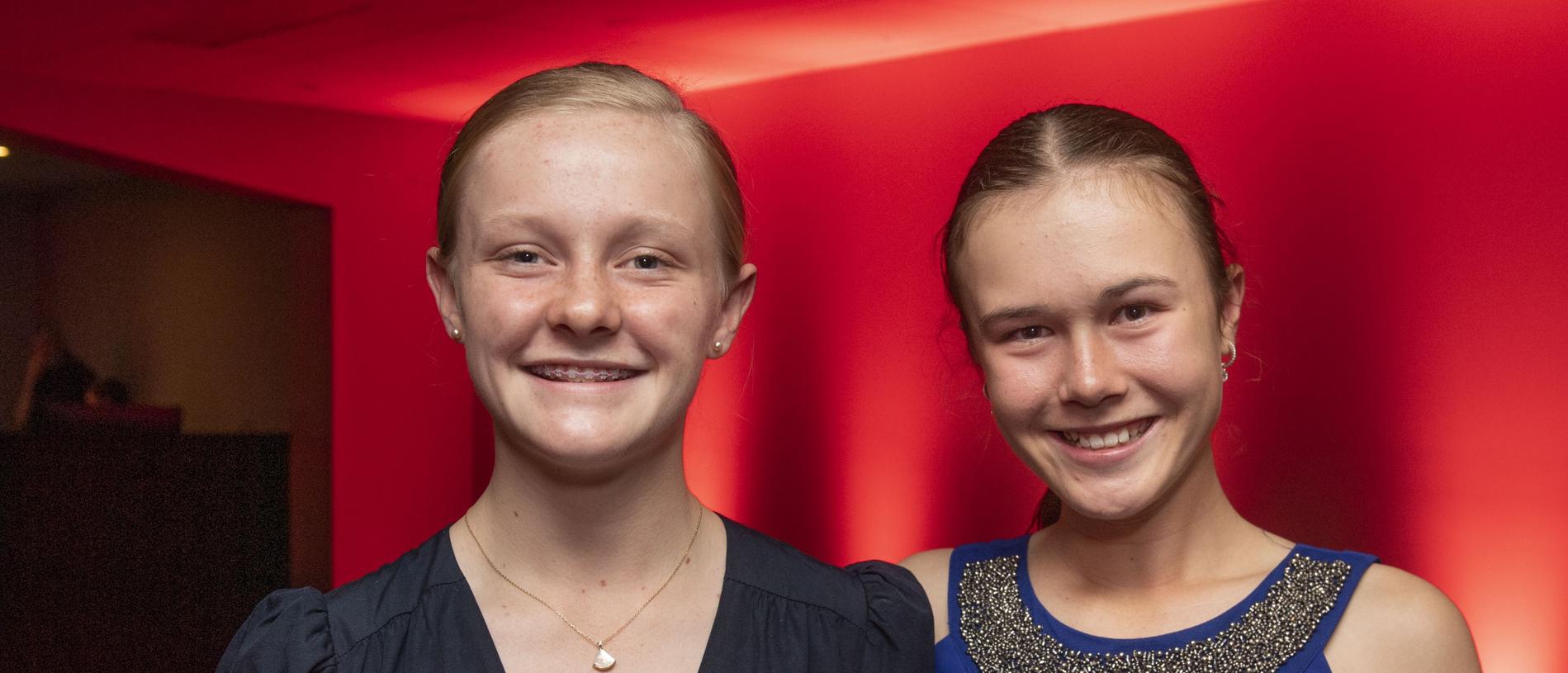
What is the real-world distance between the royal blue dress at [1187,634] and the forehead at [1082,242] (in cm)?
38

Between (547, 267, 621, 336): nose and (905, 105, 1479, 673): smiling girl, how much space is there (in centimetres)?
48

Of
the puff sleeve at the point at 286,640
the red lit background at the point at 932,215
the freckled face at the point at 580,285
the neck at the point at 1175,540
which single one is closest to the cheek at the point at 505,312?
the freckled face at the point at 580,285

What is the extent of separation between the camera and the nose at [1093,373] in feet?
5.20

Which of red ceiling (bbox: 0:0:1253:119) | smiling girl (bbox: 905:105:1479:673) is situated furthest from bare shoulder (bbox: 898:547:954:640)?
red ceiling (bbox: 0:0:1253:119)

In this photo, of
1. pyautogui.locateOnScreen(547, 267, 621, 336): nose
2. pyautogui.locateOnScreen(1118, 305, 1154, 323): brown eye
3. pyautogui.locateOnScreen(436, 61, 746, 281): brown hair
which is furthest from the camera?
pyautogui.locateOnScreen(1118, 305, 1154, 323): brown eye

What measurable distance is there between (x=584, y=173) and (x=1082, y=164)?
1.97 ft

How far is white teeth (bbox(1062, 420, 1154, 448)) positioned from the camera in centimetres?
165

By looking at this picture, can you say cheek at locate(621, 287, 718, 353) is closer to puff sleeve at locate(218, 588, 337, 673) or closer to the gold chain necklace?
the gold chain necklace

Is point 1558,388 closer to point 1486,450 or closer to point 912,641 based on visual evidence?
point 1486,450

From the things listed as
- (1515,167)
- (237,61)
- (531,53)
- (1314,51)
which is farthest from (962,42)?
(237,61)

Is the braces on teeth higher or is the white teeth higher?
the braces on teeth

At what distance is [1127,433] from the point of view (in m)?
1.64

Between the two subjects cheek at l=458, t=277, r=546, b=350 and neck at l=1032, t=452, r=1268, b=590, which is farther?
neck at l=1032, t=452, r=1268, b=590

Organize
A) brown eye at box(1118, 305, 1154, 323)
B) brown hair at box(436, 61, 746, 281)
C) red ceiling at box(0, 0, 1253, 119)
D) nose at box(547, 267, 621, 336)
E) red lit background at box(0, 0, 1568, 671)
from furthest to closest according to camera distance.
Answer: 1. red ceiling at box(0, 0, 1253, 119)
2. red lit background at box(0, 0, 1568, 671)
3. brown eye at box(1118, 305, 1154, 323)
4. brown hair at box(436, 61, 746, 281)
5. nose at box(547, 267, 621, 336)
